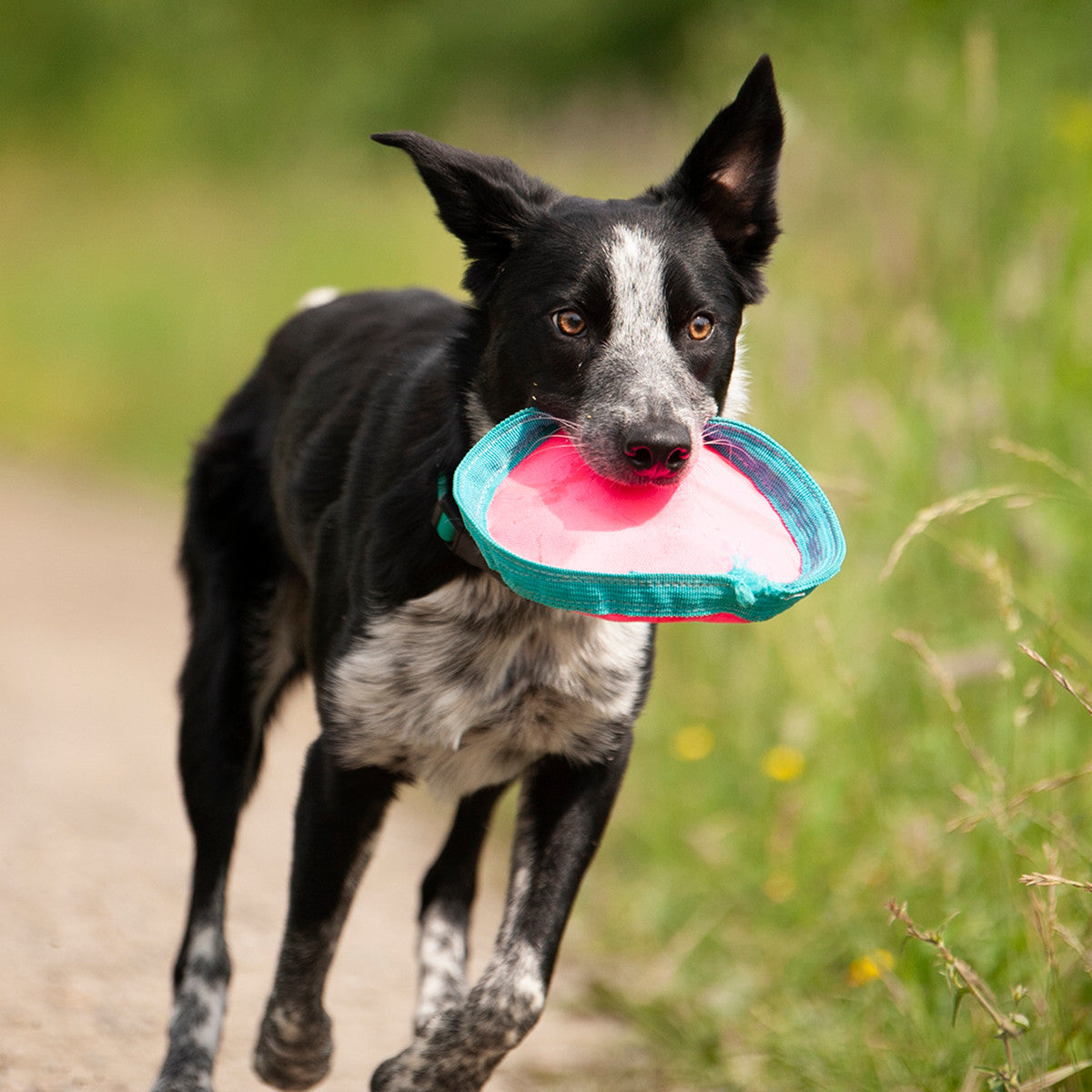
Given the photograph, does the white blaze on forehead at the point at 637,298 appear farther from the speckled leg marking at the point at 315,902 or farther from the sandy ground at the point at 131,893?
the sandy ground at the point at 131,893

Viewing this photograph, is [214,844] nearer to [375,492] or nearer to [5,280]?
[375,492]

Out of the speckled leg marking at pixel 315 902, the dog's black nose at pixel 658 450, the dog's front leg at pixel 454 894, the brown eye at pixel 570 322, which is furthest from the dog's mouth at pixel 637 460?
the dog's front leg at pixel 454 894

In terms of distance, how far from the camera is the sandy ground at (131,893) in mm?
3359

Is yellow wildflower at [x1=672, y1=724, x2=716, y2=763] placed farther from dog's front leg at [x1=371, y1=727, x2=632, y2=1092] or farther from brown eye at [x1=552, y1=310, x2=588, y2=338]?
brown eye at [x1=552, y1=310, x2=588, y2=338]

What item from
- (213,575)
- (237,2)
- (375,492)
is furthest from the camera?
(237,2)

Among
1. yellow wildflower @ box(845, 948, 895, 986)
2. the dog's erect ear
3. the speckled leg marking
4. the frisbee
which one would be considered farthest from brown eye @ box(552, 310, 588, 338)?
yellow wildflower @ box(845, 948, 895, 986)

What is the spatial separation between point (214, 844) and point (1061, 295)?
2.73 meters

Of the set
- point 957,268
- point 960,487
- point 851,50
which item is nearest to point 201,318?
point 851,50

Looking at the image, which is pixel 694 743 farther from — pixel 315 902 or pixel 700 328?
pixel 700 328

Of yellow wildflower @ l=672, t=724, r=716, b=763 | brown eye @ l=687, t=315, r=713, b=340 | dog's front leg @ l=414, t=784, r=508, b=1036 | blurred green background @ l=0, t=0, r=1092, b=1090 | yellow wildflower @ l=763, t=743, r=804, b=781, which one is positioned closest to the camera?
brown eye @ l=687, t=315, r=713, b=340

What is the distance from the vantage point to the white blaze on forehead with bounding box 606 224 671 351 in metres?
2.62

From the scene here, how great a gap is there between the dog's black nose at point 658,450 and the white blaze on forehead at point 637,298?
247mm

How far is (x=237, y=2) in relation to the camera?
22484 mm

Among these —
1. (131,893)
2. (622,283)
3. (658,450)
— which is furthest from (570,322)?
(131,893)
